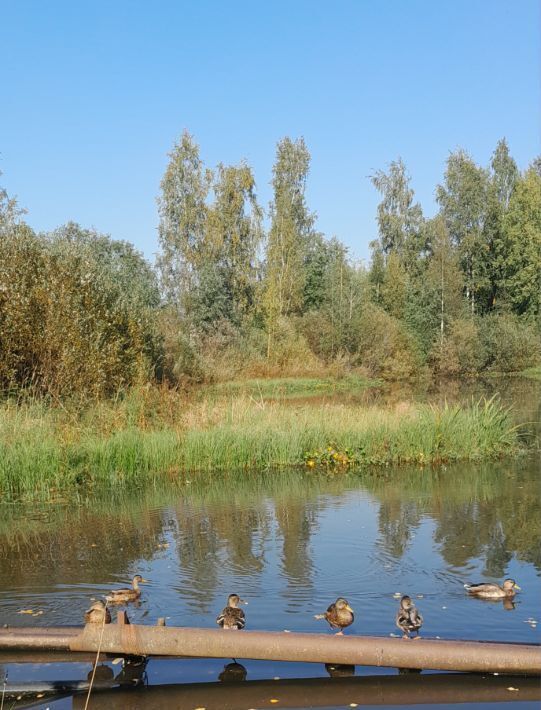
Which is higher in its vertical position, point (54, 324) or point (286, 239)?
point (286, 239)

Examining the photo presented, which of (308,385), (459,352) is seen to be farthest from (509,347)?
(308,385)

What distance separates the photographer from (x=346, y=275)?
5750 centimetres

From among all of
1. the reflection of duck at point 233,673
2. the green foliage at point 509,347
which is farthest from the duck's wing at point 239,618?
the green foliage at point 509,347

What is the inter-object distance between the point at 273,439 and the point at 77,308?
8.21 m

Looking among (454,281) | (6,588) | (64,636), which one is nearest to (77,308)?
(6,588)

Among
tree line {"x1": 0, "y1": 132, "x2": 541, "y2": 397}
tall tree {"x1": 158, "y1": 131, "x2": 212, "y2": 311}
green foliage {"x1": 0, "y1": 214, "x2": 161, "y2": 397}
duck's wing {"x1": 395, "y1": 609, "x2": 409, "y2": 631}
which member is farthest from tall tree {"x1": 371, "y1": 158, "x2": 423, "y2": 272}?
duck's wing {"x1": 395, "y1": 609, "x2": 409, "y2": 631}

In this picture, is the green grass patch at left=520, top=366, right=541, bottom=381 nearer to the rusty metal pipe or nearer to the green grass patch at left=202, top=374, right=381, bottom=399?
the green grass patch at left=202, top=374, right=381, bottom=399

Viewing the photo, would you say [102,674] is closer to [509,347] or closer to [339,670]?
[339,670]

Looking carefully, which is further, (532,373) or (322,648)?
(532,373)

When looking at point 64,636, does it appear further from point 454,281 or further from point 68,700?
point 454,281

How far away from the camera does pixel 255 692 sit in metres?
5.96

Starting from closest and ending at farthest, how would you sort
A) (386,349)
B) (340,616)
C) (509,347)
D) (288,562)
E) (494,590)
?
(340,616), (494,590), (288,562), (386,349), (509,347)

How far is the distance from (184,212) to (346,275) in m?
13.3

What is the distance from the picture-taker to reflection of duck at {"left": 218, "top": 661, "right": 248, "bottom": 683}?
6.19 metres
